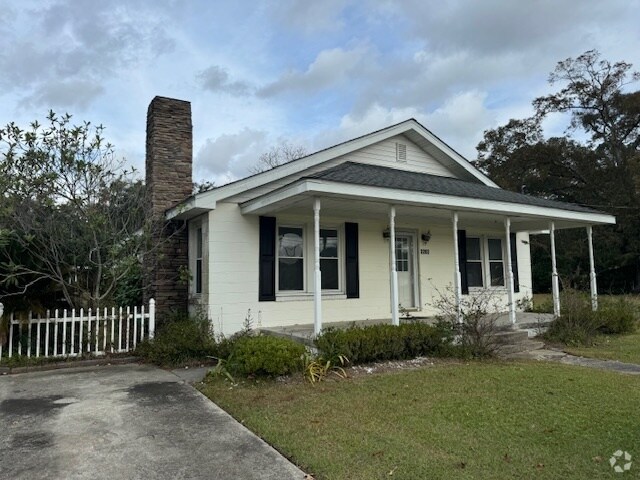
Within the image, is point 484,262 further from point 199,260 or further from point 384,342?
point 199,260

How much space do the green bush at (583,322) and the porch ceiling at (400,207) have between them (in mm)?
Result: 2133

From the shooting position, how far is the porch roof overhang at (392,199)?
306 inches

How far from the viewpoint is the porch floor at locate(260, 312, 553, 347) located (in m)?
8.15

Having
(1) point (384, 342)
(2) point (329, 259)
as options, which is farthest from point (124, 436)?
(2) point (329, 259)

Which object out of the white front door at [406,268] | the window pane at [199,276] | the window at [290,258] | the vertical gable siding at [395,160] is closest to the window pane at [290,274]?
the window at [290,258]

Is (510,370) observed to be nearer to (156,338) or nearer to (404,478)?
(404,478)

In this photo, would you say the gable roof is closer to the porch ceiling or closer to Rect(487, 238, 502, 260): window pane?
the porch ceiling

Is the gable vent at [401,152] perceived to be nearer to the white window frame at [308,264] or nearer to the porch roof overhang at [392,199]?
the porch roof overhang at [392,199]

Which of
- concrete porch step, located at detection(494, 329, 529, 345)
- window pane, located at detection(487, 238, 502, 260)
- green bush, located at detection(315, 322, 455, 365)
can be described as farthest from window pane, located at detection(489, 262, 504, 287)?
green bush, located at detection(315, 322, 455, 365)

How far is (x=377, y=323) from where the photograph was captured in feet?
31.7

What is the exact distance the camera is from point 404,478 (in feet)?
10.9

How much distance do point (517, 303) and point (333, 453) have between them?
1128 cm

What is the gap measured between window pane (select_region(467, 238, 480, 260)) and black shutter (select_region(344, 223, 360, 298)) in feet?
13.5

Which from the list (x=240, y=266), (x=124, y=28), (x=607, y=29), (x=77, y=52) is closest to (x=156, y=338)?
(x=240, y=266)
